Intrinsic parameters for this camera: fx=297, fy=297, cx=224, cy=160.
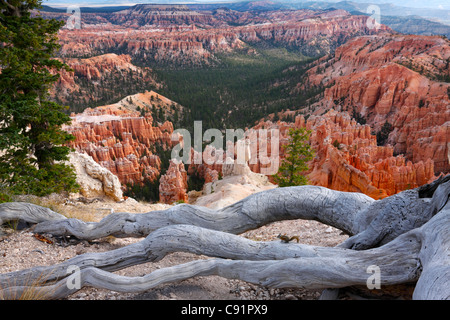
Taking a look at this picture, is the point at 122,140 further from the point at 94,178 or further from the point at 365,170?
the point at 365,170

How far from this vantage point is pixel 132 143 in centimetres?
4800

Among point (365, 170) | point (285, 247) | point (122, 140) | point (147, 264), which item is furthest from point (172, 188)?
point (122, 140)

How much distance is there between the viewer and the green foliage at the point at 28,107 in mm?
7777

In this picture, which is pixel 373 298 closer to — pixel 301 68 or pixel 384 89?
pixel 384 89

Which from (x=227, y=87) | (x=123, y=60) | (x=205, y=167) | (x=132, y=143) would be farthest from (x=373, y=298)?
(x=123, y=60)

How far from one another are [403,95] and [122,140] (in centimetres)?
4628

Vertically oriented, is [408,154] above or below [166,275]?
below

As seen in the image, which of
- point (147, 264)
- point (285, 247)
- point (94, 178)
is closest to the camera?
point (285, 247)

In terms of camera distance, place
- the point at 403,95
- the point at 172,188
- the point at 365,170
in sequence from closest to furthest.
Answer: the point at 365,170 < the point at 172,188 < the point at 403,95

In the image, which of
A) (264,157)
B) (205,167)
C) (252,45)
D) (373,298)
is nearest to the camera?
(373,298)

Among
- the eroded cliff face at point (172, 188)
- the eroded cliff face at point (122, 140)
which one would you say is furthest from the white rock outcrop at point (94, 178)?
the eroded cliff face at point (122, 140)

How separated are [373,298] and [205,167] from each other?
3221 centimetres

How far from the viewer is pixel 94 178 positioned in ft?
45.4

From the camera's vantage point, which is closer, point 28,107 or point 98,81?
point 28,107
